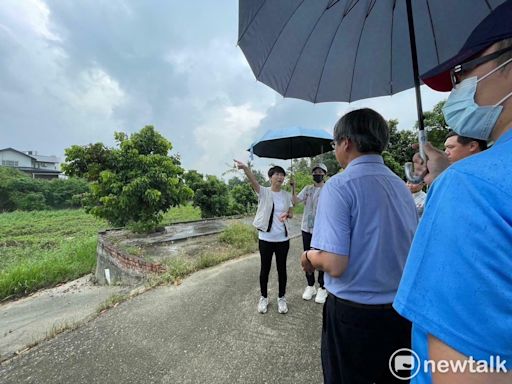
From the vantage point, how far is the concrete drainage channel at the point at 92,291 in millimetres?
3850

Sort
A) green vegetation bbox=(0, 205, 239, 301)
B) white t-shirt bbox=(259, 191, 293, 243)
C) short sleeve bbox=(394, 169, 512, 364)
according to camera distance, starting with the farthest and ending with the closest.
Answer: green vegetation bbox=(0, 205, 239, 301), white t-shirt bbox=(259, 191, 293, 243), short sleeve bbox=(394, 169, 512, 364)

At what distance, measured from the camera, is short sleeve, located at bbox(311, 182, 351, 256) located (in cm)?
126

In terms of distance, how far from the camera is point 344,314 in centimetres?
130

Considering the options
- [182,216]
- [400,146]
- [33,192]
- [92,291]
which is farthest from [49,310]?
[33,192]

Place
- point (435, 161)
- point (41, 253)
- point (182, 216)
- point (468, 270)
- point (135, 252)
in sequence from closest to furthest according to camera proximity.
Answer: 1. point (468, 270)
2. point (435, 161)
3. point (135, 252)
4. point (41, 253)
5. point (182, 216)

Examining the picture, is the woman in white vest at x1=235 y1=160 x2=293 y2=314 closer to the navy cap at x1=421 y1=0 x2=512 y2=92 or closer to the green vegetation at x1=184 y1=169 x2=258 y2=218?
the navy cap at x1=421 y1=0 x2=512 y2=92

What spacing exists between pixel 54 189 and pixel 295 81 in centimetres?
3624

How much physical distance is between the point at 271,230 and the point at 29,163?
5761 cm

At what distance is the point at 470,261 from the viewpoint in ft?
1.58

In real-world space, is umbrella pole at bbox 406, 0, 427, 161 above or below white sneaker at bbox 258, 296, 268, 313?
above

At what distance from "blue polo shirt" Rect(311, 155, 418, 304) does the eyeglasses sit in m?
0.60

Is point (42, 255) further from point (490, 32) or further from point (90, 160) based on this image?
point (490, 32)

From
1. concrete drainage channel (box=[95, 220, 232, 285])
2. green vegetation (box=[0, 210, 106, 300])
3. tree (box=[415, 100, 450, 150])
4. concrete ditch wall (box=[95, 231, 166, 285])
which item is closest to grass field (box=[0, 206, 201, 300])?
green vegetation (box=[0, 210, 106, 300])

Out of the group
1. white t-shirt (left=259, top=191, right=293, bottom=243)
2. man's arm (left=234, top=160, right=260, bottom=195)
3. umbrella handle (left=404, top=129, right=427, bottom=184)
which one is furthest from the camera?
white t-shirt (left=259, top=191, right=293, bottom=243)
